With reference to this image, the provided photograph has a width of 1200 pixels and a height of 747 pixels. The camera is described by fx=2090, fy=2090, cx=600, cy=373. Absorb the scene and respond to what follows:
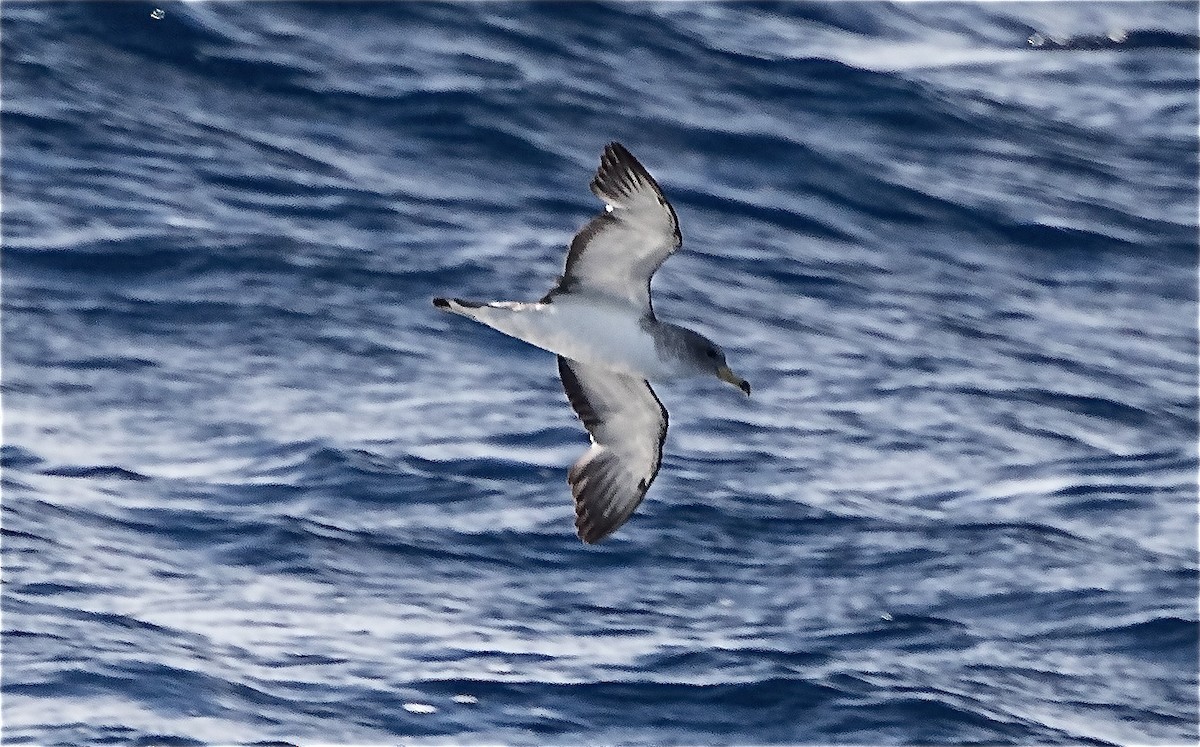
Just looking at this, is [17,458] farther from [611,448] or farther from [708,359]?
[708,359]

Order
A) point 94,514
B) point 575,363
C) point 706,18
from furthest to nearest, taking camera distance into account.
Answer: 1. point 706,18
2. point 94,514
3. point 575,363

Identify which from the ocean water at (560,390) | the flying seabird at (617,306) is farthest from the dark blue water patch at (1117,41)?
the flying seabird at (617,306)

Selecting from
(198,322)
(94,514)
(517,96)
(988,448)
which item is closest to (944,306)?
(988,448)

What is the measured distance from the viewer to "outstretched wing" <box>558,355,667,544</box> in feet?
32.1

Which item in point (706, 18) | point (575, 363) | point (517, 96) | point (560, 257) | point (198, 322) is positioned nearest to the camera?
point (575, 363)

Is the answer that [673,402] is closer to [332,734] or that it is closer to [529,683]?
[529,683]

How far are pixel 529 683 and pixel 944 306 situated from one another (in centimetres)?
604

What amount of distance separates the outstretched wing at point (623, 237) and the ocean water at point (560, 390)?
8.16ft

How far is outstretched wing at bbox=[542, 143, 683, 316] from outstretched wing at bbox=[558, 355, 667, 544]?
2.71 feet

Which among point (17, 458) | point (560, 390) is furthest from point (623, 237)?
point (17, 458)

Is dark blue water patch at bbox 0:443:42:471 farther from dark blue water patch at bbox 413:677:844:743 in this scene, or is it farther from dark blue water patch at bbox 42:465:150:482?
dark blue water patch at bbox 413:677:844:743

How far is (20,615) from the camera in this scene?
10.9m

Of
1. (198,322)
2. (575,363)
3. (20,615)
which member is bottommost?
(20,615)

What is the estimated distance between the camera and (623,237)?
872 centimetres
